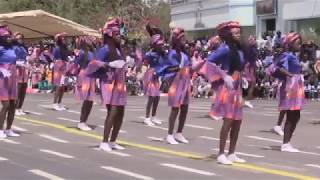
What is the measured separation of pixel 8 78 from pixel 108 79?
235cm

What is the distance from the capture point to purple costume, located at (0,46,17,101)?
1214 cm

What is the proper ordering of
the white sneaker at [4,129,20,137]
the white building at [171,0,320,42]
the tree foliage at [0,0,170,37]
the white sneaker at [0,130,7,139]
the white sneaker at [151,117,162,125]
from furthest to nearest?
the tree foliage at [0,0,170,37] → the white building at [171,0,320,42] → the white sneaker at [151,117,162,125] → the white sneaker at [4,129,20,137] → the white sneaker at [0,130,7,139]

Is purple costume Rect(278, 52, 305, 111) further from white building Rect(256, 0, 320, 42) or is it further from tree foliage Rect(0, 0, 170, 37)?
tree foliage Rect(0, 0, 170, 37)

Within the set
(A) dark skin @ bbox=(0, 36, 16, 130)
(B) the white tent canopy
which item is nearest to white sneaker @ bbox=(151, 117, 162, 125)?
(A) dark skin @ bbox=(0, 36, 16, 130)

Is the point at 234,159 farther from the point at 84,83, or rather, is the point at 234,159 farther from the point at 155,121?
the point at 84,83

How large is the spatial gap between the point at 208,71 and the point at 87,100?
5.31 metres

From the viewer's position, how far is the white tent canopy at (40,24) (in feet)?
86.2

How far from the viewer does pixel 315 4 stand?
36.5m

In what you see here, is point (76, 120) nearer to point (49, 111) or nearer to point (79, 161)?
point (49, 111)

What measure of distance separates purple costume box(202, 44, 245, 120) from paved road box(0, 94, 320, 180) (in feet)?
2.45

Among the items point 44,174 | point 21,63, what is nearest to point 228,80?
point 44,174

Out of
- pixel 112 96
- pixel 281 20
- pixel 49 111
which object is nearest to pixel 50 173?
pixel 112 96

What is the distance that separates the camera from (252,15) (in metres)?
43.1

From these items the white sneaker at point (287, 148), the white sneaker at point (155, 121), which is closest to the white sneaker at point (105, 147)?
the white sneaker at point (287, 148)
